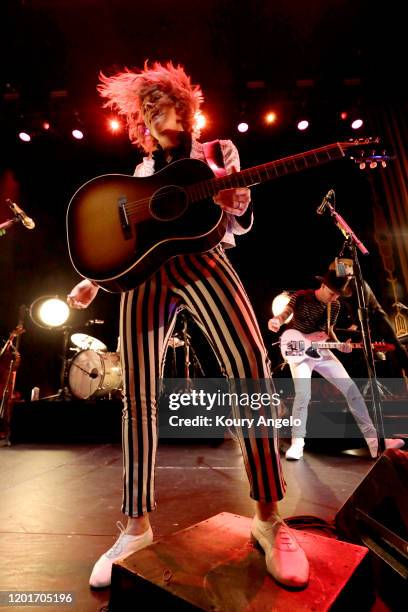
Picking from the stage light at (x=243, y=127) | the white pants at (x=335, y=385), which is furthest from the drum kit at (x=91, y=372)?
the stage light at (x=243, y=127)

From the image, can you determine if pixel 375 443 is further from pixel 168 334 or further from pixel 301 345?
pixel 168 334

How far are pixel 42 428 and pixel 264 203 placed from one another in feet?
19.7

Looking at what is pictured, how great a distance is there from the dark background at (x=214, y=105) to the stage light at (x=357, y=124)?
0.48 feet

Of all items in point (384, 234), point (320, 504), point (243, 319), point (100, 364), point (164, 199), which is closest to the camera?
point (243, 319)

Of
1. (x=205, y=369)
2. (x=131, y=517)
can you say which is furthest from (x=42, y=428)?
(x=131, y=517)

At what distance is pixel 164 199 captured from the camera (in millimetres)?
1450

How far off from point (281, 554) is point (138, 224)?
139cm

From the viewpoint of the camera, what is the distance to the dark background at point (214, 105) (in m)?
4.40

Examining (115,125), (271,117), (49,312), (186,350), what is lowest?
(186,350)

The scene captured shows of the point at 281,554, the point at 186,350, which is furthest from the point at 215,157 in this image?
the point at 186,350

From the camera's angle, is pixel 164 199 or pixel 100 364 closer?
pixel 164 199

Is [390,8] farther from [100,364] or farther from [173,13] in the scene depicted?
[100,364]

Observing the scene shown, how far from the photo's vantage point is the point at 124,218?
4.86 feet

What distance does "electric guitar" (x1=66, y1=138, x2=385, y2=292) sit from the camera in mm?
1382
